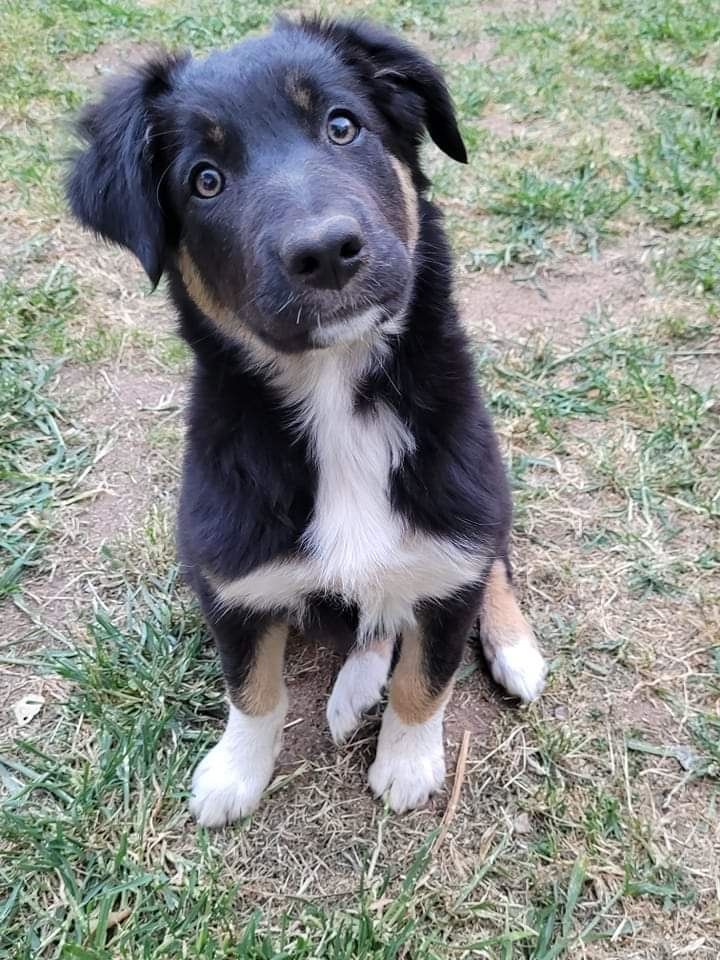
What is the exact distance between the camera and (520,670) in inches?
108

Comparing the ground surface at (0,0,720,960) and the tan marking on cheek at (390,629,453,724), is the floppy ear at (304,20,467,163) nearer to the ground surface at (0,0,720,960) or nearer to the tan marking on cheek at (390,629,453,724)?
the ground surface at (0,0,720,960)

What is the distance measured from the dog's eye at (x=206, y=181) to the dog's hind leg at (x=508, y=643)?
1.38 meters

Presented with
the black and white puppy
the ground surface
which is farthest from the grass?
the black and white puppy

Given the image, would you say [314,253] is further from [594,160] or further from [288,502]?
[594,160]

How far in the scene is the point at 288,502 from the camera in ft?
6.97

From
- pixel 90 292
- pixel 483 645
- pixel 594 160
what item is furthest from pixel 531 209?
pixel 483 645

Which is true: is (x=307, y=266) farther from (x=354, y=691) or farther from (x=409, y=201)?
(x=354, y=691)

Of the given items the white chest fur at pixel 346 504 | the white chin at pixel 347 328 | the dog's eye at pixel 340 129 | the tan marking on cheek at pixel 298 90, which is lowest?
the white chest fur at pixel 346 504

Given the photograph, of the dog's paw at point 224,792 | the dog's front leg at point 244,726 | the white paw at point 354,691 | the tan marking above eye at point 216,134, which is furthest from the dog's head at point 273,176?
the dog's paw at point 224,792

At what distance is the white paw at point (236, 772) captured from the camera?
2.50m

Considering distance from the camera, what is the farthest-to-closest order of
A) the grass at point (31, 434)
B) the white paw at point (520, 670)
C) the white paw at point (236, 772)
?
the grass at point (31, 434)
the white paw at point (520, 670)
the white paw at point (236, 772)

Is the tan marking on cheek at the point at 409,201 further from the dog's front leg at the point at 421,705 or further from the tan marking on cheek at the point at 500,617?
the tan marking on cheek at the point at 500,617

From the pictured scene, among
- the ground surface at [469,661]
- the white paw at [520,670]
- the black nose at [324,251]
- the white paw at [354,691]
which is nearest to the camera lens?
the black nose at [324,251]

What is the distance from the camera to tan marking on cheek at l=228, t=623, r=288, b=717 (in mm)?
2377
